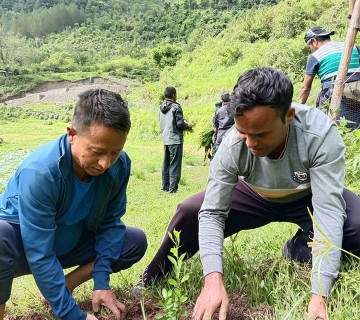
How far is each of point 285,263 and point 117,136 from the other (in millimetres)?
1101

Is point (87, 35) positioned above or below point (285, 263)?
below

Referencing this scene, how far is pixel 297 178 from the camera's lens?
230 cm

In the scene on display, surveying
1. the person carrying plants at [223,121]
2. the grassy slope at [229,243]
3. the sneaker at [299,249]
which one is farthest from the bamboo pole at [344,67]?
the person carrying plants at [223,121]

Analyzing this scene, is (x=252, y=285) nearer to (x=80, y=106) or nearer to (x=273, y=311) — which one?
(x=273, y=311)

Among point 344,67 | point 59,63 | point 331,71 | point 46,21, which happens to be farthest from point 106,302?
point 46,21

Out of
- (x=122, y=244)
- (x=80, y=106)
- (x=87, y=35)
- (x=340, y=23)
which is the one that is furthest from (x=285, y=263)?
(x=87, y=35)

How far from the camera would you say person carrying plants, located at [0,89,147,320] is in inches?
83.3

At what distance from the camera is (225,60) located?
2720cm

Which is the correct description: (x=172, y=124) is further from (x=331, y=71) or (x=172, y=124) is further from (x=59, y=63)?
(x=59, y=63)

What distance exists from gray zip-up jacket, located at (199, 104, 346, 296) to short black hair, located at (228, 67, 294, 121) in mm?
218

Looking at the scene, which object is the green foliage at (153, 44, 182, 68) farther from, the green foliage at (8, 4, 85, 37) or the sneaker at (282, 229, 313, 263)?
the green foliage at (8, 4, 85, 37)

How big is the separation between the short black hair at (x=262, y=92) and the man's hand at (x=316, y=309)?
75 cm

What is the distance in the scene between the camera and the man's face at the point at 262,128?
1996 mm

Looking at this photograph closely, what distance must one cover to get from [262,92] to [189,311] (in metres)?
1.03
